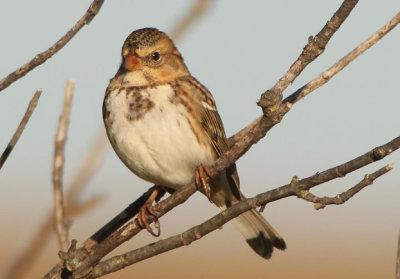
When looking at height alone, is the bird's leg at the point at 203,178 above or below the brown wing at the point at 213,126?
below

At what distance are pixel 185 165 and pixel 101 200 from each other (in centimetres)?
125

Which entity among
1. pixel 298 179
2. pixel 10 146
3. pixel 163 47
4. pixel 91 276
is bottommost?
pixel 298 179

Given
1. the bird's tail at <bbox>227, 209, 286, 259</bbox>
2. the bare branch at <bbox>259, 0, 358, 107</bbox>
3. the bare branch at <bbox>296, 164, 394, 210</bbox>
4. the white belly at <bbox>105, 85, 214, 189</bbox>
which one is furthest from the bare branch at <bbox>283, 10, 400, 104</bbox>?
the bird's tail at <bbox>227, 209, 286, 259</bbox>

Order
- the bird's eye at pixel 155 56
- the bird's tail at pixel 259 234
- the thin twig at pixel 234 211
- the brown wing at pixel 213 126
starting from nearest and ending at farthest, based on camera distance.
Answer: the thin twig at pixel 234 211
the brown wing at pixel 213 126
the bird's tail at pixel 259 234
the bird's eye at pixel 155 56

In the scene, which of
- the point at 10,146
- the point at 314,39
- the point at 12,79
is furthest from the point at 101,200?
the point at 314,39

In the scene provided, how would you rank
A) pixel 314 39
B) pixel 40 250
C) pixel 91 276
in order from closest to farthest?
1. pixel 40 250
2. pixel 314 39
3. pixel 91 276

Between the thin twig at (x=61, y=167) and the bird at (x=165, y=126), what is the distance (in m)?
0.94

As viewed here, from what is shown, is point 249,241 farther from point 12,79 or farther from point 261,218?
point 12,79

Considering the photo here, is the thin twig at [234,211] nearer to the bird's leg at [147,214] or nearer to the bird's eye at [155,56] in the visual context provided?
the bird's leg at [147,214]

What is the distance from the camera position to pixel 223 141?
447 cm

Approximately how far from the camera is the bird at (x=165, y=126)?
13.5 feet

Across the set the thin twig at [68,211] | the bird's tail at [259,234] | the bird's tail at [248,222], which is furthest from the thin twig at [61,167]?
the bird's tail at [259,234]

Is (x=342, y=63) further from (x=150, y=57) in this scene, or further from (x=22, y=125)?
(x=150, y=57)

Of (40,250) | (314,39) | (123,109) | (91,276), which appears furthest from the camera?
(123,109)
